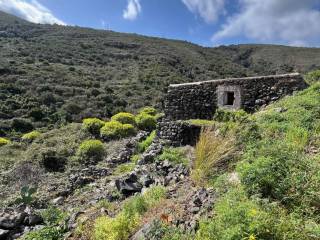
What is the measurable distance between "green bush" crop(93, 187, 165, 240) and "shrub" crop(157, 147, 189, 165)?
2.59m

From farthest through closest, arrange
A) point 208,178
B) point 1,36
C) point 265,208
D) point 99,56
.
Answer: point 1,36 < point 99,56 < point 208,178 < point 265,208

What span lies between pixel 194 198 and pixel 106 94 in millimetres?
28976

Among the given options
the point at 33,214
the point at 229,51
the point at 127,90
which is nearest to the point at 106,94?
the point at 127,90

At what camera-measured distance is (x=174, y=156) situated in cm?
895

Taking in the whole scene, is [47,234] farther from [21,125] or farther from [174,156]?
[21,125]

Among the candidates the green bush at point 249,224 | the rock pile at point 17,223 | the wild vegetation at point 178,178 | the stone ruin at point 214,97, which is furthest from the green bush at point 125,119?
the green bush at point 249,224

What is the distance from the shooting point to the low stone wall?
10.2 meters

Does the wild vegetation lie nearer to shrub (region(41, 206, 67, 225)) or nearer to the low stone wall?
shrub (region(41, 206, 67, 225))

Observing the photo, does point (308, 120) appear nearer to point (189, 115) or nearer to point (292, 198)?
point (292, 198)

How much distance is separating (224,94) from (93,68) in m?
Answer: 35.1

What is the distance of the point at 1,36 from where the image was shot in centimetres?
5741

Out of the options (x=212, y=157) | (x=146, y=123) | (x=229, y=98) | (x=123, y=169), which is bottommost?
(x=123, y=169)

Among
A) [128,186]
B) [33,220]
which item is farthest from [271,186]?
[33,220]

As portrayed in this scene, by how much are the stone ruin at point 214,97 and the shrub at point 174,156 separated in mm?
787
